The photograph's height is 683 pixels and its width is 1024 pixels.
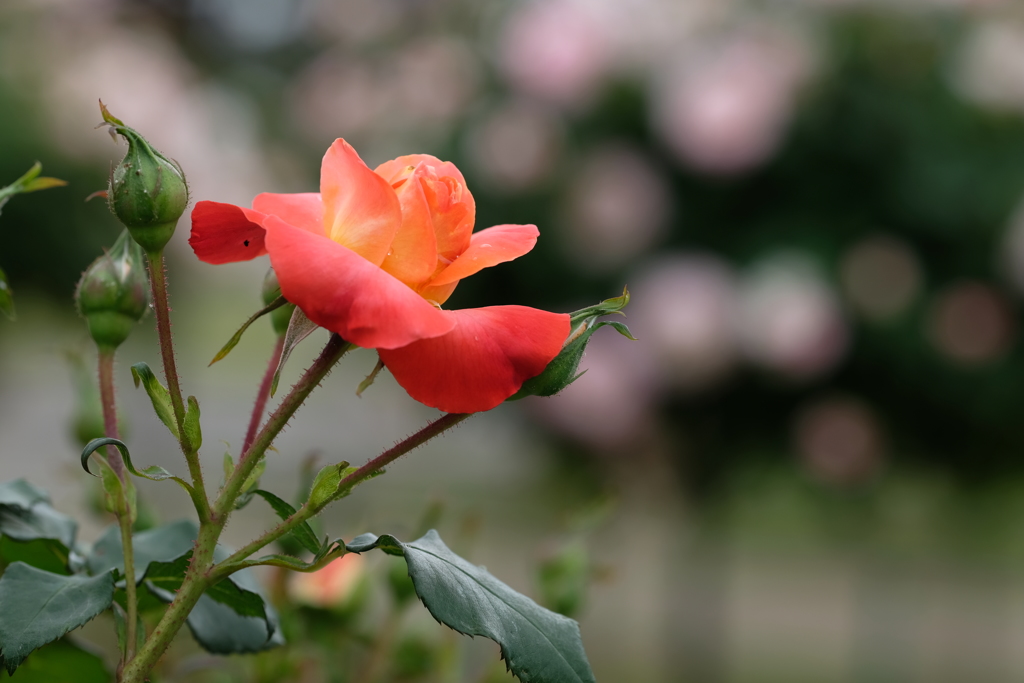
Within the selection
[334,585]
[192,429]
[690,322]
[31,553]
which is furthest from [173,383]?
[690,322]

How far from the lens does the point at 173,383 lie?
0.69ft

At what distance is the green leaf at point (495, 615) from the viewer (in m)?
0.21

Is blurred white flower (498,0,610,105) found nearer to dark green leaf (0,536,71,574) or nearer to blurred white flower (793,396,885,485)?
blurred white flower (793,396,885,485)

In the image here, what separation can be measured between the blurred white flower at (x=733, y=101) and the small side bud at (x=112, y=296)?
1020 mm

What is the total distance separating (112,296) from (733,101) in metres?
1.05

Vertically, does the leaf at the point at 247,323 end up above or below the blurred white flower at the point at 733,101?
above

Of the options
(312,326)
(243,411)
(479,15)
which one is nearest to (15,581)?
(312,326)

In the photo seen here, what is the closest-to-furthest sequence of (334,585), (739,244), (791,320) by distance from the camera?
(334,585), (791,320), (739,244)

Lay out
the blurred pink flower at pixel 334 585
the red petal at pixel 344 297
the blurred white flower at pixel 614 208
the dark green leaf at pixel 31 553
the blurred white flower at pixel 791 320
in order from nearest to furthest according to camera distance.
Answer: the red petal at pixel 344 297
the dark green leaf at pixel 31 553
the blurred pink flower at pixel 334 585
the blurred white flower at pixel 791 320
the blurred white flower at pixel 614 208

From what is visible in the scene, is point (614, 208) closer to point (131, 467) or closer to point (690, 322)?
point (690, 322)

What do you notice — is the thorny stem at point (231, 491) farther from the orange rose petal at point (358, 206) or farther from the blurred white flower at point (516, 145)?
the blurred white flower at point (516, 145)

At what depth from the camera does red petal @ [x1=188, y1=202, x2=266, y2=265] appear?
0.76 feet

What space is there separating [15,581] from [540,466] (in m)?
1.19

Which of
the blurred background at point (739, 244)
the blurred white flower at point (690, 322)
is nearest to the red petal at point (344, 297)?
the blurred background at point (739, 244)
